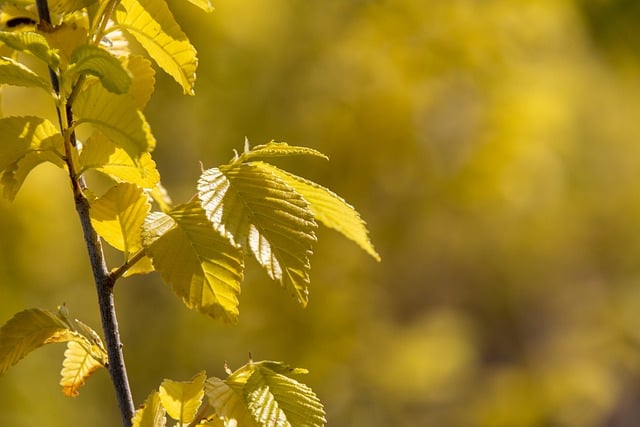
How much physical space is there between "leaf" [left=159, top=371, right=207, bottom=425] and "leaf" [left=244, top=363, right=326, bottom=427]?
7cm

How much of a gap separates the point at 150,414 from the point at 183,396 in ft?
0.15

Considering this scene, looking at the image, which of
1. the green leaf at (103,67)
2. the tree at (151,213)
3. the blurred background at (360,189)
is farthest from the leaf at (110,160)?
the blurred background at (360,189)

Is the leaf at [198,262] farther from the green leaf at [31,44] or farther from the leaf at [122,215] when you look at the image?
the green leaf at [31,44]

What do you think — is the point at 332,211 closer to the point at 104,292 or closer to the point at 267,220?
the point at 267,220

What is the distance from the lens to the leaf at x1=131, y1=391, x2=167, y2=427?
0.75 m

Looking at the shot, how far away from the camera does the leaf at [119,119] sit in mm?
651

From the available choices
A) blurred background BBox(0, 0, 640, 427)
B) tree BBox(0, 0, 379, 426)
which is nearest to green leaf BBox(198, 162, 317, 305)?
tree BBox(0, 0, 379, 426)

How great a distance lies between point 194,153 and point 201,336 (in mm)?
903

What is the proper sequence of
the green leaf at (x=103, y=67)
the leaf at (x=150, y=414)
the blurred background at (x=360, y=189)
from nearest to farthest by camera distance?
the green leaf at (x=103, y=67) < the leaf at (x=150, y=414) < the blurred background at (x=360, y=189)

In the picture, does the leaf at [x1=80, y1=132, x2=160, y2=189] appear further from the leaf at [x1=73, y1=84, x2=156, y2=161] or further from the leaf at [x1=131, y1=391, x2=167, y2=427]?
the leaf at [x1=131, y1=391, x2=167, y2=427]

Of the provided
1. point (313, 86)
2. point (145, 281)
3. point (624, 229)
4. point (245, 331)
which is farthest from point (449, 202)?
point (624, 229)

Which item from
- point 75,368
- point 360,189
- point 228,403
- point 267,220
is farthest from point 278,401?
point 360,189

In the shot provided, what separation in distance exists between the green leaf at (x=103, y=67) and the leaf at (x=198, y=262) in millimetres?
145

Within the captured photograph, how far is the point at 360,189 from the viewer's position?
3.79 meters
